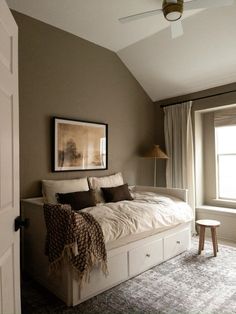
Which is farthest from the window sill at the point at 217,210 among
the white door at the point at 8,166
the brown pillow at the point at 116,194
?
the white door at the point at 8,166

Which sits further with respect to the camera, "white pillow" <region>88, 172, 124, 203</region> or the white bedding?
"white pillow" <region>88, 172, 124, 203</region>

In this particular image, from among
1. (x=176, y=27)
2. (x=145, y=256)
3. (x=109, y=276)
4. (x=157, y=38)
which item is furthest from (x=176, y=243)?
(x=157, y=38)

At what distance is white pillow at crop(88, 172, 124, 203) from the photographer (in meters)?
3.59

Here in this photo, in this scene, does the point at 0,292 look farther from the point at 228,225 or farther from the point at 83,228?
the point at 228,225

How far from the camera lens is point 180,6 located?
203 centimetres

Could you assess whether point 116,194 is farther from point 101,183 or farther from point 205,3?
point 205,3

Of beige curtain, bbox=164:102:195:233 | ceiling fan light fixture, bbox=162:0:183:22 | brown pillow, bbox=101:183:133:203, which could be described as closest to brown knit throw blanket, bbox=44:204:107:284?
brown pillow, bbox=101:183:133:203

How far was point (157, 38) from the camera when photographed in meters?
3.58

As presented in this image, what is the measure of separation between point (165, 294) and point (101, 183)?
181 cm

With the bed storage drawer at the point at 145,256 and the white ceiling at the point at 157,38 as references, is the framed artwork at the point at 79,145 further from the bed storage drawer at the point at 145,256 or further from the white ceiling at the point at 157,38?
the bed storage drawer at the point at 145,256

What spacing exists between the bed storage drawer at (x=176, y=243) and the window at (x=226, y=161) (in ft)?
4.37

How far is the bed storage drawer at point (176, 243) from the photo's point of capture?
121 inches

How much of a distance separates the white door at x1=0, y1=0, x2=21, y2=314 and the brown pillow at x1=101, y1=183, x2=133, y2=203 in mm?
2129

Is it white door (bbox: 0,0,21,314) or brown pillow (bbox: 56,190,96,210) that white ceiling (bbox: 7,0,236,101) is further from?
brown pillow (bbox: 56,190,96,210)
